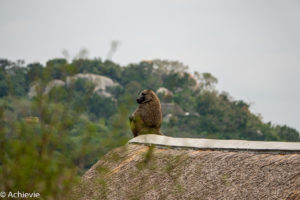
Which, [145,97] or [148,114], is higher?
[145,97]

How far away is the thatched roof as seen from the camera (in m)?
5.98

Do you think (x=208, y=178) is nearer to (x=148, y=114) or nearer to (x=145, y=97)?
(x=148, y=114)

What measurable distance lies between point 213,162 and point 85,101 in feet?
12.3

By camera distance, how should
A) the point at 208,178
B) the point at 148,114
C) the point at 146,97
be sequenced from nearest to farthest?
1. the point at 208,178
2. the point at 148,114
3. the point at 146,97

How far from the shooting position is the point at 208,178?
6.86 meters

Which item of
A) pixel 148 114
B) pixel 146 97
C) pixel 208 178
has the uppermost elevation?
pixel 146 97

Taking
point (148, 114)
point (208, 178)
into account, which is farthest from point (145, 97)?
point (208, 178)

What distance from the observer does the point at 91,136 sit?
363 cm

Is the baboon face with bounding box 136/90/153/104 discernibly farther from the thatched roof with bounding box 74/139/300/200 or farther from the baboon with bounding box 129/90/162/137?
the thatched roof with bounding box 74/139/300/200

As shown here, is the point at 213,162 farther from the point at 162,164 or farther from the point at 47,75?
the point at 47,75

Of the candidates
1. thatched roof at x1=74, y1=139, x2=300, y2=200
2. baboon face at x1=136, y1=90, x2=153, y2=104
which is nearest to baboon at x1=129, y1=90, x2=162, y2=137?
baboon face at x1=136, y1=90, x2=153, y2=104

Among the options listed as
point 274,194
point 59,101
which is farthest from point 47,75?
point 274,194

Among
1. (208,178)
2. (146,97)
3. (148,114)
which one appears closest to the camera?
(208,178)

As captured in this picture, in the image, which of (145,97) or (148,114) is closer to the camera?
(148,114)
